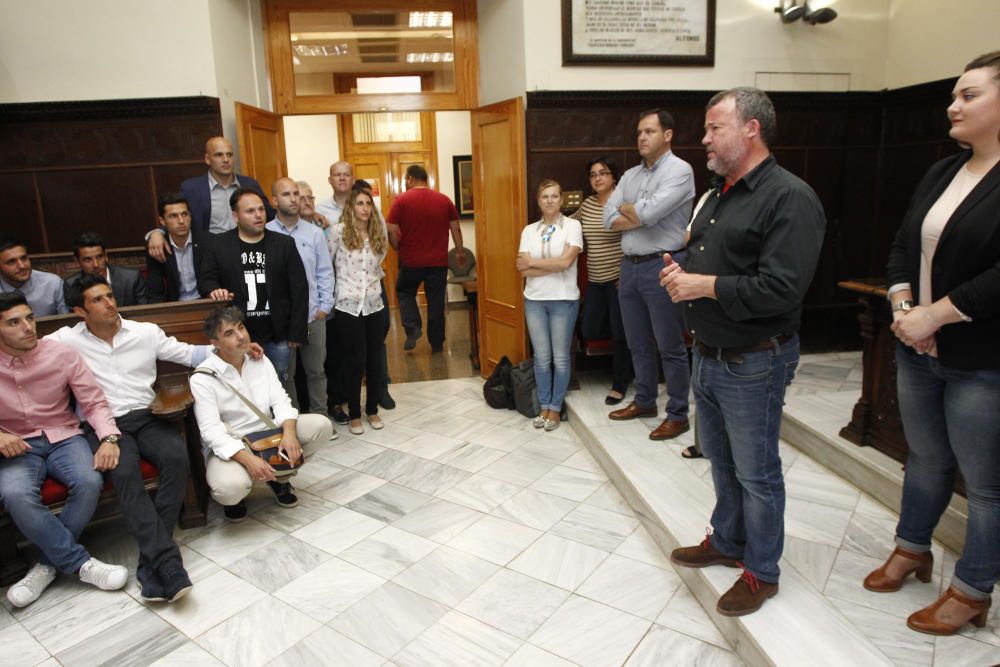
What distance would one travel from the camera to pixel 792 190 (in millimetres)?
1755

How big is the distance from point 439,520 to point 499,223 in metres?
2.52

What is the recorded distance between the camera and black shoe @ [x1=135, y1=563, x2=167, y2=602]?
8.05 feet

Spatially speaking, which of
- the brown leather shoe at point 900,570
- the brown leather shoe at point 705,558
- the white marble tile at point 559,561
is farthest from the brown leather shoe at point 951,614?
the white marble tile at point 559,561

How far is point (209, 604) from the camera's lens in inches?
97.0

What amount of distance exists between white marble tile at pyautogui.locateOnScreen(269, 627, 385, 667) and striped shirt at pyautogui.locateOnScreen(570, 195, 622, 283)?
264cm

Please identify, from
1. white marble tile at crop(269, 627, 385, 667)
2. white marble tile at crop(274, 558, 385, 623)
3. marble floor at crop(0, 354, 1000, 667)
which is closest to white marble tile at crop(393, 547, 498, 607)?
marble floor at crop(0, 354, 1000, 667)

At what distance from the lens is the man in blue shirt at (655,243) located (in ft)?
10.8

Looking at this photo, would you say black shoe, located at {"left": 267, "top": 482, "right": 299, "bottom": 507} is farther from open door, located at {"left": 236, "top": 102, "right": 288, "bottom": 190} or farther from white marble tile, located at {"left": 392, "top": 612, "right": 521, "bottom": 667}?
open door, located at {"left": 236, "top": 102, "right": 288, "bottom": 190}

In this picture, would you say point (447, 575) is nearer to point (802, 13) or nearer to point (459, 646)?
point (459, 646)

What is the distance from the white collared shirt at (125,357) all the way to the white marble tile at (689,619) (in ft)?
7.93

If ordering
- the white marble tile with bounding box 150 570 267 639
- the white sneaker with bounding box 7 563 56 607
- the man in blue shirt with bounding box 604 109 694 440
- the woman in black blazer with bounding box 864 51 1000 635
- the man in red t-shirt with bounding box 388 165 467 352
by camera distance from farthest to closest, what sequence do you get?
the man in red t-shirt with bounding box 388 165 467 352, the man in blue shirt with bounding box 604 109 694 440, the white sneaker with bounding box 7 563 56 607, the white marble tile with bounding box 150 570 267 639, the woman in black blazer with bounding box 864 51 1000 635

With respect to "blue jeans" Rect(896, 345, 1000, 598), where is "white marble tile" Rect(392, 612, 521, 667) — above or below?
below

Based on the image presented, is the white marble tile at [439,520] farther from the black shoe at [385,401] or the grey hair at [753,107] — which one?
the grey hair at [753,107]

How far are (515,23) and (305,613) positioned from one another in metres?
4.03
